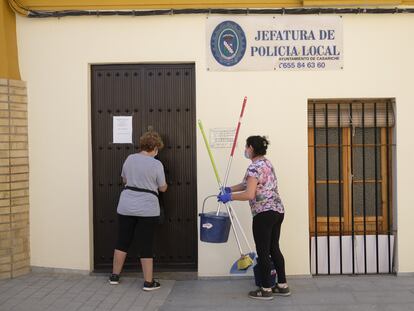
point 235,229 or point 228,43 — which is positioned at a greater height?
point 228,43

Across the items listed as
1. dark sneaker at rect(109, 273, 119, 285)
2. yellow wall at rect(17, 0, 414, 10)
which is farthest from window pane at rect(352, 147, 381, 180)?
dark sneaker at rect(109, 273, 119, 285)

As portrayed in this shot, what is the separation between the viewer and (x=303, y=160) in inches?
259

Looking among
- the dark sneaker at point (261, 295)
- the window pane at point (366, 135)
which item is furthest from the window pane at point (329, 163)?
the dark sneaker at point (261, 295)

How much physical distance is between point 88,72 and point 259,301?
3.17m

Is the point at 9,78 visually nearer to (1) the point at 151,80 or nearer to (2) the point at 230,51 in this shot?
(1) the point at 151,80

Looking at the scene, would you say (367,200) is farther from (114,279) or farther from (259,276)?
(114,279)

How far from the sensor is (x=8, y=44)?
6.56 meters

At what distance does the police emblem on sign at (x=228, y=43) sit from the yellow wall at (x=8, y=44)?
7.36 ft

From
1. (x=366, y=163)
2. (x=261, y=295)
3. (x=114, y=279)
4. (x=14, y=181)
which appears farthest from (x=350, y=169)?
(x=14, y=181)

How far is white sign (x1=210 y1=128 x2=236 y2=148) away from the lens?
6.59 metres

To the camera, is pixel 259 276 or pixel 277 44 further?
pixel 277 44

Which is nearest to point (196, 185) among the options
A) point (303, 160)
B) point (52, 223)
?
point (303, 160)

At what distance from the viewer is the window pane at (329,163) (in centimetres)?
685

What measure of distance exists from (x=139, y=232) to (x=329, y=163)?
2.35 meters
